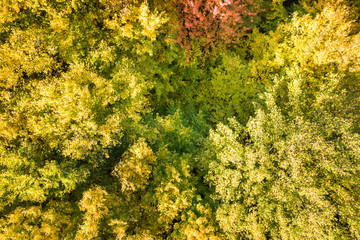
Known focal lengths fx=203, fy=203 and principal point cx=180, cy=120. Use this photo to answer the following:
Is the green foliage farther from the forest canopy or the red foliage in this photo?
the red foliage

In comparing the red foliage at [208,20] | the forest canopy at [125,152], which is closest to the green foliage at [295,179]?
the forest canopy at [125,152]

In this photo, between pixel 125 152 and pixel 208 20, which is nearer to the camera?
pixel 125 152

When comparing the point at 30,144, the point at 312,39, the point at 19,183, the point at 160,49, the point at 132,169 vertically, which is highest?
the point at 312,39

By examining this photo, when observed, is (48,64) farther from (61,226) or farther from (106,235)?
(106,235)

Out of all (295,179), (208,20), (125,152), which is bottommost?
(125,152)

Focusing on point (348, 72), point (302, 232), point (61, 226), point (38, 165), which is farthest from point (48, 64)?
point (348, 72)

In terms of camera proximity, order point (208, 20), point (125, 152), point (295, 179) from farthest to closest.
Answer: point (208, 20)
point (125, 152)
point (295, 179)

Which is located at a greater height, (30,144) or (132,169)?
(132,169)

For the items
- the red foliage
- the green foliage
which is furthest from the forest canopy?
the red foliage

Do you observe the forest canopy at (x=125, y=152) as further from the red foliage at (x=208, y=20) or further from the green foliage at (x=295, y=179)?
the red foliage at (x=208, y=20)

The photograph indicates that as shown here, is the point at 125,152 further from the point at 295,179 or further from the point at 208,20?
the point at 208,20

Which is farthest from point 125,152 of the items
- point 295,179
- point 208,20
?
point 208,20
